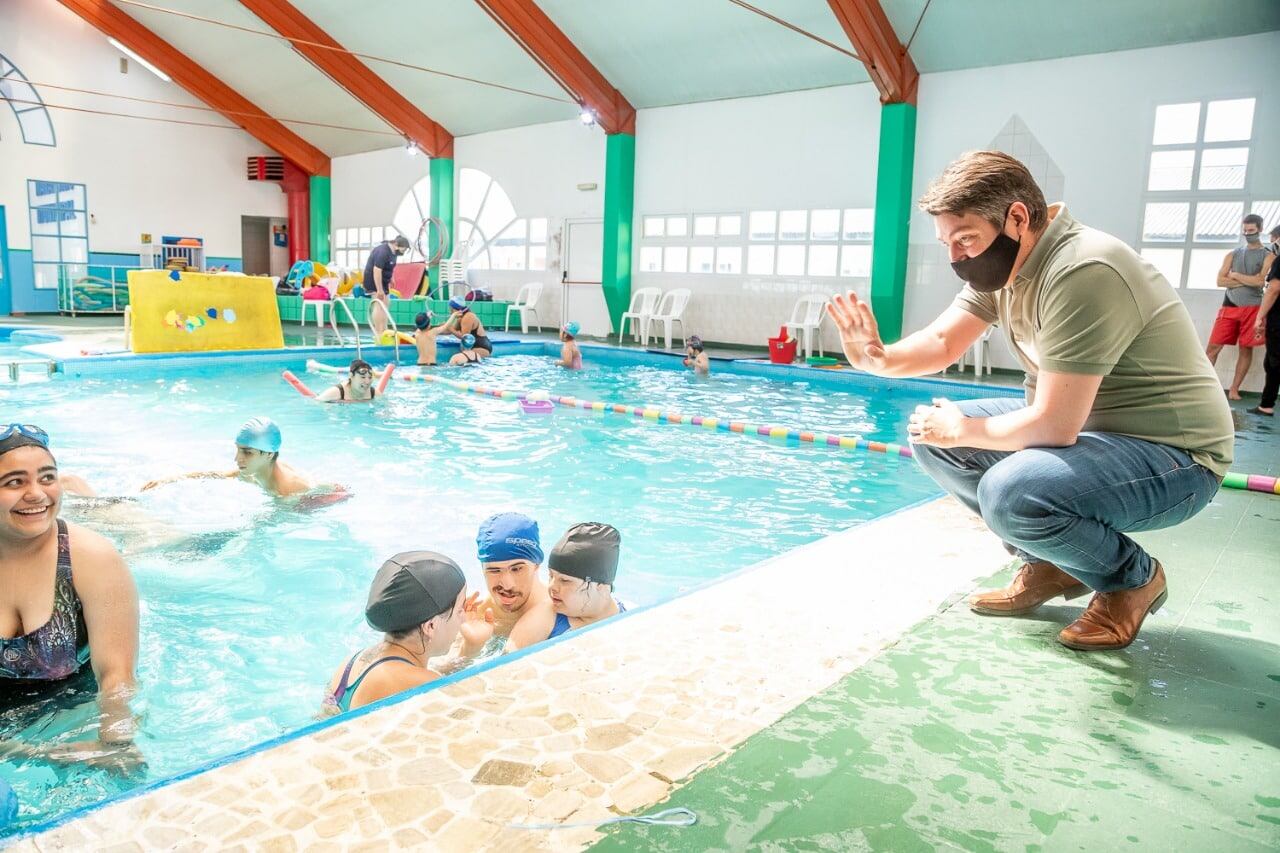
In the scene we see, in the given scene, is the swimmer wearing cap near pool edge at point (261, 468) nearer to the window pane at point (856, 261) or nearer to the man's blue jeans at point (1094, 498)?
the man's blue jeans at point (1094, 498)

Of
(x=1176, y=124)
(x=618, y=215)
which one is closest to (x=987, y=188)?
(x=1176, y=124)

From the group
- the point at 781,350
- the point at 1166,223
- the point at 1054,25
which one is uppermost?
the point at 1054,25

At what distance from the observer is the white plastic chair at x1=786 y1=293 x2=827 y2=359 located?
12914 mm

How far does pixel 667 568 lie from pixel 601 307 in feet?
41.8

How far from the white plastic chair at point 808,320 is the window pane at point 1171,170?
4411 mm

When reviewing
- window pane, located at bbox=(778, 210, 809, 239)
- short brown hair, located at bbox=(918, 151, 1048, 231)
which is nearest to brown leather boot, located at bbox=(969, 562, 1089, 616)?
short brown hair, located at bbox=(918, 151, 1048, 231)

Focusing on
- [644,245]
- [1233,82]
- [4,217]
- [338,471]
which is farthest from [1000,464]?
[4,217]

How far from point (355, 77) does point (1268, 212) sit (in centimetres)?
1492

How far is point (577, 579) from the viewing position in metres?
2.80

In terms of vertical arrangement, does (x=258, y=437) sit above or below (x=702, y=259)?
below

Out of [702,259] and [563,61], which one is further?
[702,259]

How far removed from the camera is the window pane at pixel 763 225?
46.0 feet

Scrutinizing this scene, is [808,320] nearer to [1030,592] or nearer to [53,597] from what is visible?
[1030,592]

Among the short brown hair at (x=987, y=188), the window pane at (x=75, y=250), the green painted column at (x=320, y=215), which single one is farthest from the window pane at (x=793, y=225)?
the window pane at (x=75, y=250)
